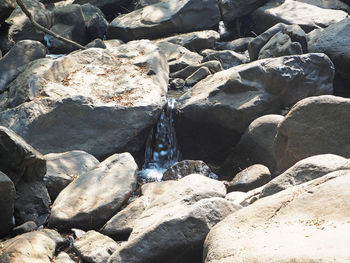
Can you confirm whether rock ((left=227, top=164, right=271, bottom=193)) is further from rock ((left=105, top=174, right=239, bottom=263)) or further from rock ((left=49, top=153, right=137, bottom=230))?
rock ((left=105, top=174, right=239, bottom=263))

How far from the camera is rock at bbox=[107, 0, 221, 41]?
1501 cm

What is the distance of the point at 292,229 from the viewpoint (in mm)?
3732

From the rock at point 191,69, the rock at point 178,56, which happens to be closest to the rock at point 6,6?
the rock at point 178,56

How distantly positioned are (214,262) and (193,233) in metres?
0.82

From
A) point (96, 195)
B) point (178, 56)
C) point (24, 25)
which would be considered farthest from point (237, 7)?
point (96, 195)

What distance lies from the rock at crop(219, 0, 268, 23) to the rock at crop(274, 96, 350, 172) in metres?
8.57

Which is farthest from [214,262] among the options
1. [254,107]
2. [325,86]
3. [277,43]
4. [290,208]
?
[277,43]

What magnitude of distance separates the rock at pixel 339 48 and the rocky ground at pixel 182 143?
0.03 metres

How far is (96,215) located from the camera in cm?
669

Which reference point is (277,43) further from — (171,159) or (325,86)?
(171,159)

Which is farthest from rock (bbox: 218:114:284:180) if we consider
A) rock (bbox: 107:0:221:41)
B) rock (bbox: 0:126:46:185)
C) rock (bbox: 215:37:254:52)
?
rock (bbox: 107:0:221:41)

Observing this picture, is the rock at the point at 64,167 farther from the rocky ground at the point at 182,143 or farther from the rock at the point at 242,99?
the rock at the point at 242,99

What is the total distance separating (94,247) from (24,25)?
31.6 ft

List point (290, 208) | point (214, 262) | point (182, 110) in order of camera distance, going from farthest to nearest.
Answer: point (182, 110), point (290, 208), point (214, 262)
